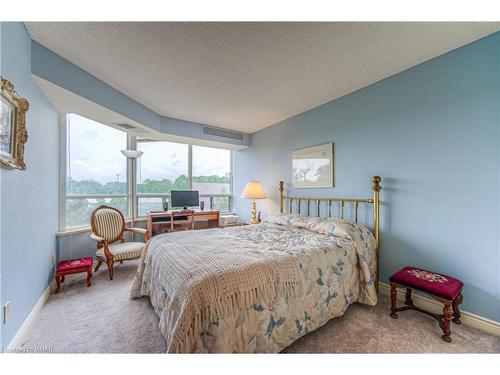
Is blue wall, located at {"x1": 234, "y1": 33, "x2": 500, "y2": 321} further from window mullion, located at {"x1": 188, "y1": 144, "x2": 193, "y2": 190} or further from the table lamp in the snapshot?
window mullion, located at {"x1": 188, "y1": 144, "x2": 193, "y2": 190}

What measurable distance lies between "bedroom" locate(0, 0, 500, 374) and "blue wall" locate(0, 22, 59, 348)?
0.02 meters

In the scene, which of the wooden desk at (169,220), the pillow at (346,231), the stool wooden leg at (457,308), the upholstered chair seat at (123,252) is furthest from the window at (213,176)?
the stool wooden leg at (457,308)

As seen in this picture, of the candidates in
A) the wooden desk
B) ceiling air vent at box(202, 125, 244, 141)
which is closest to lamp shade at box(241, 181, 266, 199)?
the wooden desk

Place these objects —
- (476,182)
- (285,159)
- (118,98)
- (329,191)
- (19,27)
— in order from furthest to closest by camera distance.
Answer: (285,159)
(329,191)
(118,98)
(476,182)
(19,27)

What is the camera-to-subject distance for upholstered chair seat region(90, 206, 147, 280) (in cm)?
266

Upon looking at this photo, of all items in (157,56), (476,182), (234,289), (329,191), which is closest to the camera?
(234,289)

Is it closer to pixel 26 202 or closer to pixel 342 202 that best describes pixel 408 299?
pixel 342 202

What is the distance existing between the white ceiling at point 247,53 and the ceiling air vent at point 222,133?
1227 mm

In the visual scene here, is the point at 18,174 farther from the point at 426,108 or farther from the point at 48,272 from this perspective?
the point at 426,108

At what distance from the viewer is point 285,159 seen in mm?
3664

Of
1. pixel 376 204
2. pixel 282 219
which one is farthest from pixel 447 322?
pixel 282 219

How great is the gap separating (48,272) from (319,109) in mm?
4140
